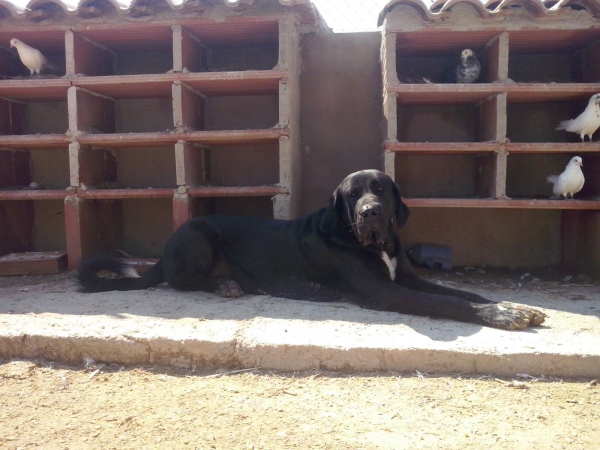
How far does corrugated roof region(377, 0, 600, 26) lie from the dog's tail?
10.8 ft

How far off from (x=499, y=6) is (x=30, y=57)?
4.63 m

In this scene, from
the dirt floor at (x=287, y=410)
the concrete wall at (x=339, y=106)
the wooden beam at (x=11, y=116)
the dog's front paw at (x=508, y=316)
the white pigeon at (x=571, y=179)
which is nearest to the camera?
the dirt floor at (x=287, y=410)

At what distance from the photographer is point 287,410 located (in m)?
2.24

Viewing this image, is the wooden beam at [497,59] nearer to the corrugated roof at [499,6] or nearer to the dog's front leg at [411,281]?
the corrugated roof at [499,6]

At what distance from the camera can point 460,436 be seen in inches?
78.8

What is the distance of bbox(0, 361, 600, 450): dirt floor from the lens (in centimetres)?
200

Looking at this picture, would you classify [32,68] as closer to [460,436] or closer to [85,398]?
[85,398]

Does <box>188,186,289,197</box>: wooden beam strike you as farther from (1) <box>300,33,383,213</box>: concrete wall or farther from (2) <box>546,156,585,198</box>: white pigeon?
(2) <box>546,156,585,198</box>: white pigeon

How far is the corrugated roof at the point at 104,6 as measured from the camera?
4.56 meters

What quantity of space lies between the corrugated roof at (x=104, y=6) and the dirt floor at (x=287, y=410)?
11.3ft

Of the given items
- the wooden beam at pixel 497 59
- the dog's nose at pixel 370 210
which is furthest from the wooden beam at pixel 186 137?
the wooden beam at pixel 497 59

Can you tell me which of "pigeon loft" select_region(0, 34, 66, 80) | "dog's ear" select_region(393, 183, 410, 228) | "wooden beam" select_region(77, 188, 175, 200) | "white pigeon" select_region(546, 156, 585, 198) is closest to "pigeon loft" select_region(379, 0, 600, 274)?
"white pigeon" select_region(546, 156, 585, 198)

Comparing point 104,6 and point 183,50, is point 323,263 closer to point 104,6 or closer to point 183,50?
point 183,50

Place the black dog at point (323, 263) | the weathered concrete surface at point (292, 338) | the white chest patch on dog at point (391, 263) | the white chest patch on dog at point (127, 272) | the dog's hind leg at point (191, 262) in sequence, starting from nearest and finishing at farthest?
1. the weathered concrete surface at point (292, 338)
2. the black dog at point (323, 263)
3. the white chest patch on dog at point (391, 263)
4. the dog's hind leg at point (191, 262)
5. the white chest patch on dog at point (127, 272)
